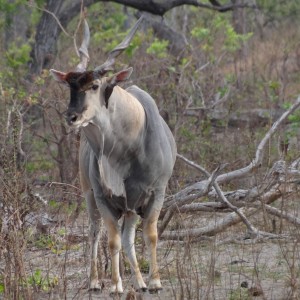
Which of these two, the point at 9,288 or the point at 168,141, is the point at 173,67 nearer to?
the point at 168,141

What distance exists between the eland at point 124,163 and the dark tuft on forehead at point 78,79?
7.9 inches

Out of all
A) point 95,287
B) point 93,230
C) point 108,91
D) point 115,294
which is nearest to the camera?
point 108,91

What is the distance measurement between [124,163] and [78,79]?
798mm

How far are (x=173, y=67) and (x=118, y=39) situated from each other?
9.16 feet

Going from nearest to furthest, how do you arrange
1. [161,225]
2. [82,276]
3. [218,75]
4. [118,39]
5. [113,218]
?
1. [113,218]
2. [82,276]
3. [161,225]
4. [218,75]
5. [118,39]

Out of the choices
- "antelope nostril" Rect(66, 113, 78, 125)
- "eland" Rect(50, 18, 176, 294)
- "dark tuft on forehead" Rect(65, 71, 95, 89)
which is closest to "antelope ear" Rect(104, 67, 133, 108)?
"eland" Rect(50, 18, 176, 294)

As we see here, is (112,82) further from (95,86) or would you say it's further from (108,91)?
(95,86)

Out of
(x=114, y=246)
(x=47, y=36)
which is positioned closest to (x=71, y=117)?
(x=114, y=246)

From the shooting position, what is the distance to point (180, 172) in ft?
31.4

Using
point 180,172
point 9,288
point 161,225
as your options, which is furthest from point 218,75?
point 9,288

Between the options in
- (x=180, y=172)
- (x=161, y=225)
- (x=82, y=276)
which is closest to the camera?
(x=82, y=276)

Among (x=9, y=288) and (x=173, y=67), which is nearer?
(x=9, y=288)

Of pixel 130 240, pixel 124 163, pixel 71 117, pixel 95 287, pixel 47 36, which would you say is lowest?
pixel 95 287

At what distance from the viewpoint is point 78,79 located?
17.3 ft
